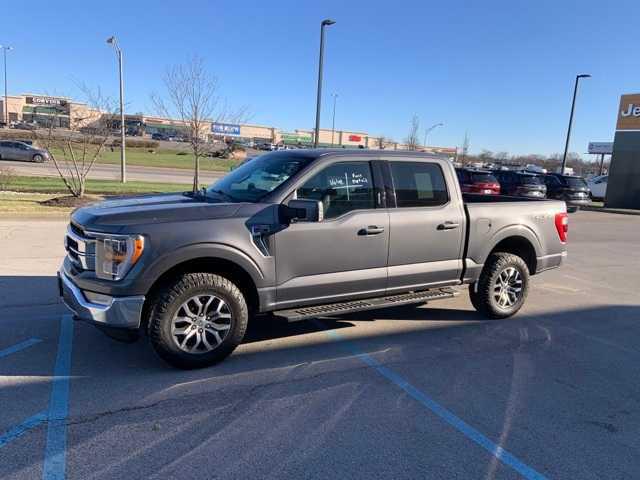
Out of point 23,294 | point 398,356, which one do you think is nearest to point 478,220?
point 398,356

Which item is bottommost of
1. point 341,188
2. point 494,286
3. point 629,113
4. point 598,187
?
point 494,286

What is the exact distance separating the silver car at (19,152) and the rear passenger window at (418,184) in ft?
109

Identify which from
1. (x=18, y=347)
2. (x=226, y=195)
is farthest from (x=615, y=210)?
(x=18, y=347)

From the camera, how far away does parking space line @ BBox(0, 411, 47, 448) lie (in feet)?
10.0

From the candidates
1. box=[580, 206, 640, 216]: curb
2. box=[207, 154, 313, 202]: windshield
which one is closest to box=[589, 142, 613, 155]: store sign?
box=[580, 206, 640, 216]: curb

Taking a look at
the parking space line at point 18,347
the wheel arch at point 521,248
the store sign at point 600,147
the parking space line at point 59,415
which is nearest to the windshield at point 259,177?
the parking space line at point 59,415

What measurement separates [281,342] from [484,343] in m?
2.11

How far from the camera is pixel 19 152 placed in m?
32.2

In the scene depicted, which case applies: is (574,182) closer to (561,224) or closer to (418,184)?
(561,224)

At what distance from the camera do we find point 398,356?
4.66 m

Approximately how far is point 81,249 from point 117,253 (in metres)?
0.45

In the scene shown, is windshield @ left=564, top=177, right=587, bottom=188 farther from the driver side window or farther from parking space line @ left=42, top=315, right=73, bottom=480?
parking space line @ left=42, top=315, right=73, bottom=480

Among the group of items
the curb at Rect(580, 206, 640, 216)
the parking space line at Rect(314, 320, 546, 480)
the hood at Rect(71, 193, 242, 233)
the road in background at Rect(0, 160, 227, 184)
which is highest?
the hood at Rect(71, 193, 242, 233)

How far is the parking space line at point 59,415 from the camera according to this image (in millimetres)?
2822
